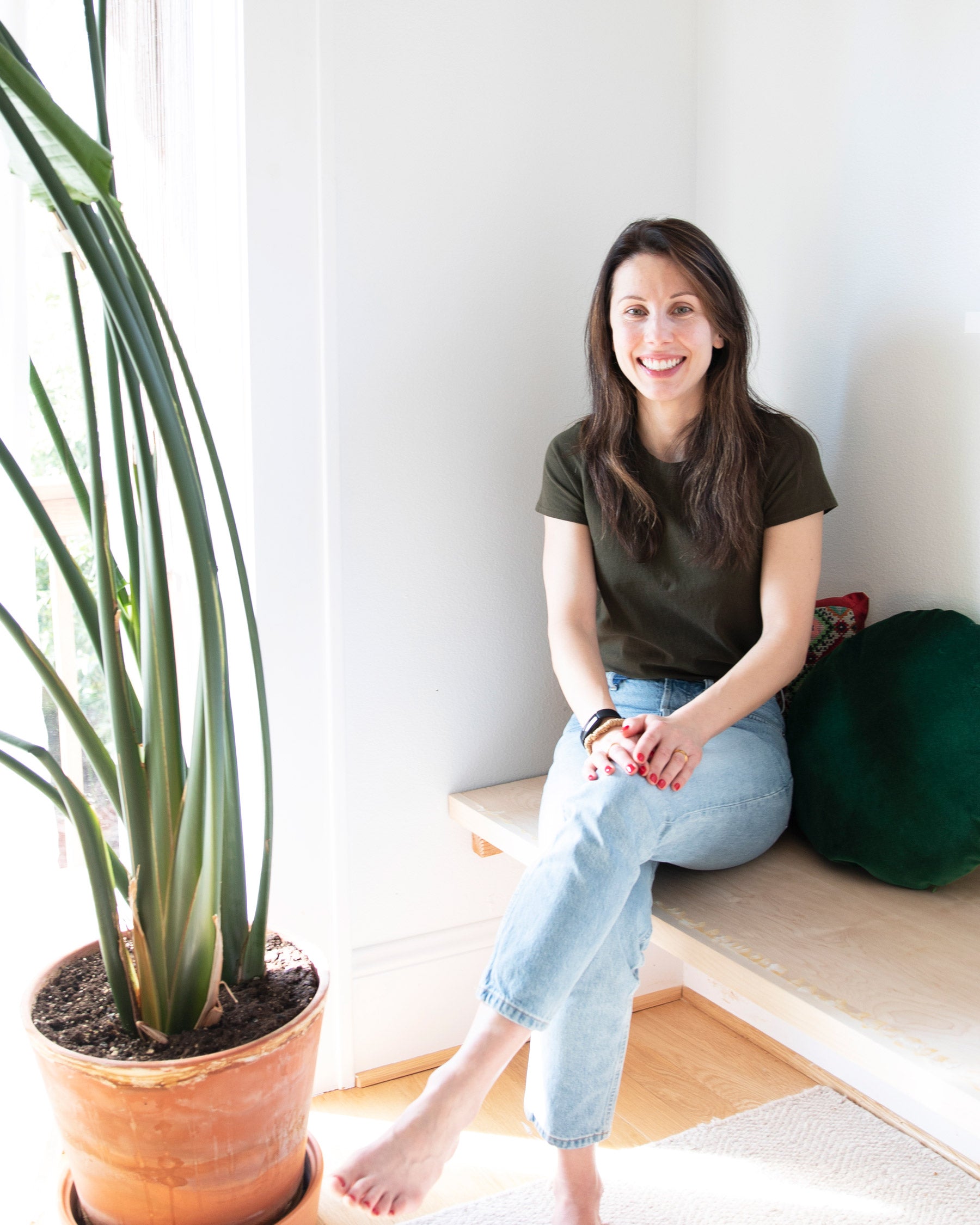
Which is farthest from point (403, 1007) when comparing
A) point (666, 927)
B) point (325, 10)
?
point (325, 10)

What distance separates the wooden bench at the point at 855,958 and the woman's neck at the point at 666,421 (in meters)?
0.64

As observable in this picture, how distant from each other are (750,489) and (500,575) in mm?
532

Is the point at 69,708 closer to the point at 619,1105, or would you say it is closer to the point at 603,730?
the point at 603,730

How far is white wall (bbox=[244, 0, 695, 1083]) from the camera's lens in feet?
5.61

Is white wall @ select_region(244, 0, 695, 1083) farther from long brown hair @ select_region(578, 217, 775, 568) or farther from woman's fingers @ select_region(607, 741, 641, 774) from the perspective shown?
woman's fingers @ select_region(607, 741, 641, 774)

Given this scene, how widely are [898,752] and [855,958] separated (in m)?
0.32

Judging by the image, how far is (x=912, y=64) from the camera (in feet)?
5.29

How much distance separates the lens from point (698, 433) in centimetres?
169

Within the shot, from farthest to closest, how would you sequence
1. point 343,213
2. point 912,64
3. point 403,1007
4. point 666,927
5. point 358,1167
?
point 403,1007 < point 343,213 < point 912,64 < point 666,927 < point 358,1167

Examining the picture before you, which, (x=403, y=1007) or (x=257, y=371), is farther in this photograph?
(x=403, y=1007)

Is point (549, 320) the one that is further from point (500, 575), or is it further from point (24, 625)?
point (24, 625)

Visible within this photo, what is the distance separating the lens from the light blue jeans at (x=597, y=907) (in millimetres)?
1254

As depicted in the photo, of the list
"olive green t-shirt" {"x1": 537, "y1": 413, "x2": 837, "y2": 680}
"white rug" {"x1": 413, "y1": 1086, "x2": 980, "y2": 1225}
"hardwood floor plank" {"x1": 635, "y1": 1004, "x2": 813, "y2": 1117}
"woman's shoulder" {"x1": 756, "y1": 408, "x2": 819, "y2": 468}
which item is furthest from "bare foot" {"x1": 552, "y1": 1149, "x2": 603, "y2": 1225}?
"woman's shoulder" {"x1": 756, "y1": 408, "x2": 819, "y2": 468}

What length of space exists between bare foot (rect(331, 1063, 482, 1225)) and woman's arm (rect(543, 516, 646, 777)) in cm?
58
